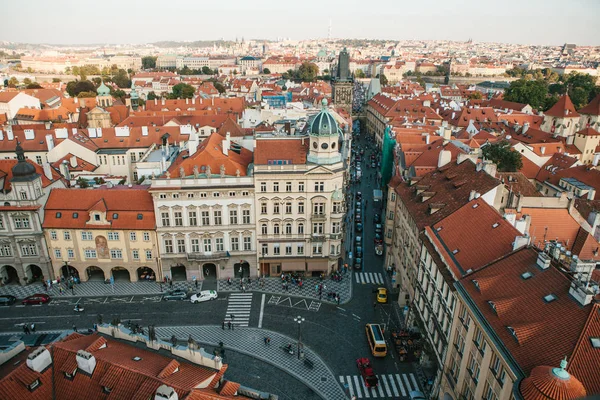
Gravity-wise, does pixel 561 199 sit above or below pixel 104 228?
above

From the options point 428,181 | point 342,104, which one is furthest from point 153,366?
point 342,104

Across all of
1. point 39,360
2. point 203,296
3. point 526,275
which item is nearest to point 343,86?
point 203,296

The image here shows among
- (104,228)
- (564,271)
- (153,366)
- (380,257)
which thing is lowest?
(380,257)

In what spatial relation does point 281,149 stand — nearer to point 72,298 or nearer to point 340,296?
point 340,296

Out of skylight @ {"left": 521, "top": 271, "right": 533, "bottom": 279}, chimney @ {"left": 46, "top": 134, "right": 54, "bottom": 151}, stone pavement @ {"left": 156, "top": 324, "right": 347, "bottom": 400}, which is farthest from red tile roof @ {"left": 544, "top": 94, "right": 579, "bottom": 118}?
chimney @ {"left": 46, "top": 134, "right": 54, "bottom": 151}

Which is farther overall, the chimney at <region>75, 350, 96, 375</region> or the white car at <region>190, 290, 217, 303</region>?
the white car at <region>190, 290, 217, 303</region>

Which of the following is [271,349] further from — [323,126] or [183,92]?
[183,92]

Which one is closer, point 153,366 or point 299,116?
point 153,366

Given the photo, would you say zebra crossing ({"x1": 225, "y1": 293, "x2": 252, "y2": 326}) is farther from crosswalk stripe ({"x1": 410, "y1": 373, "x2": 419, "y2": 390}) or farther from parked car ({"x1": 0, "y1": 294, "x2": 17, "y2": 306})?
parked car ({"x1": 0, "y1": 294, "x2": 17, "y2": 306})
